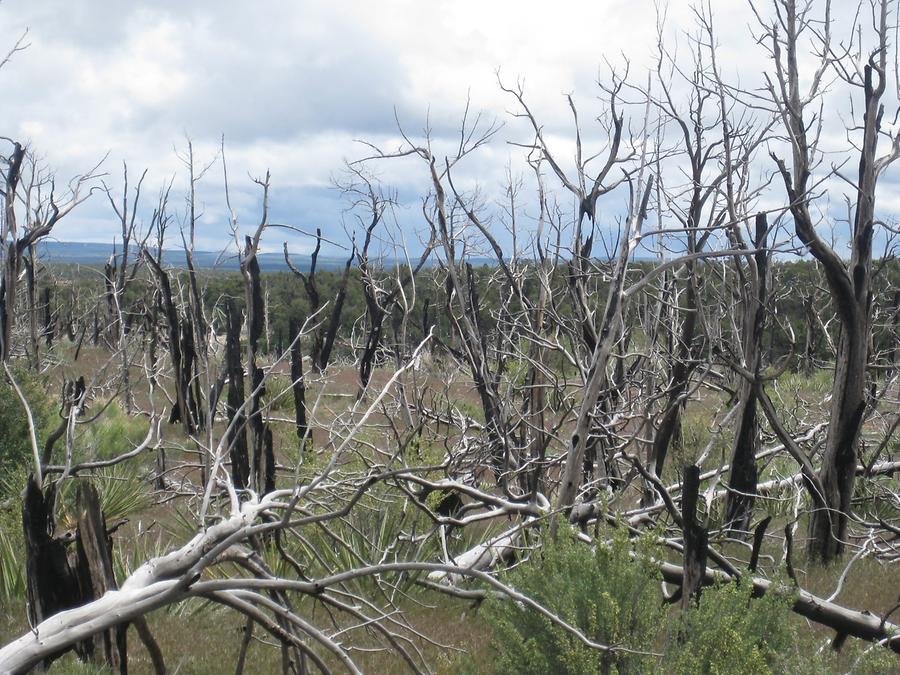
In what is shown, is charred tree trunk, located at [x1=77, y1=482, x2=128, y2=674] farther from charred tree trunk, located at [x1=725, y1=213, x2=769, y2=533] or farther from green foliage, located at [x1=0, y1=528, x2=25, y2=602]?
charred tree trunk, located at [x1=725, y1=213, x2=769, y2=533]

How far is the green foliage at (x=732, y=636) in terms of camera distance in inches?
147

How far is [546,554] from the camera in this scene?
4.19 meters

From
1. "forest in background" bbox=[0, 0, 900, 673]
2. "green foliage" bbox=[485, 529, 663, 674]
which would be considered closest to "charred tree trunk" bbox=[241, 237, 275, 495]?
"forest in background" bbox=[0, 0, 900, 673]

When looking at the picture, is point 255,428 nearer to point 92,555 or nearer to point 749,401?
point 749,401

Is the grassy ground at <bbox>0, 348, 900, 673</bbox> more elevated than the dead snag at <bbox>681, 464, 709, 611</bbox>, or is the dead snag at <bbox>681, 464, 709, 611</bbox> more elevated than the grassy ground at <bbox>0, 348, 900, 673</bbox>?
the dead snag at <bbox>681, 464, 709, 611</bbox>

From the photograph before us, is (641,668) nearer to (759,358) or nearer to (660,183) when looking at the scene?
(759,358)

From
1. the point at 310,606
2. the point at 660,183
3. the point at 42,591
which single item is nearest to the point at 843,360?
the point at 660,183

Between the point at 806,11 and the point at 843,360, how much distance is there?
2.78m

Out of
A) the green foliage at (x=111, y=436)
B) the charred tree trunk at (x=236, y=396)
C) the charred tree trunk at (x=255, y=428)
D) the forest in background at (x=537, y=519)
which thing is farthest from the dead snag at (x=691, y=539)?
the green foliage at (x=111, y=436)

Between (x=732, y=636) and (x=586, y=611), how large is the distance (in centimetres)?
65

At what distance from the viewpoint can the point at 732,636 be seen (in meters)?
3.75

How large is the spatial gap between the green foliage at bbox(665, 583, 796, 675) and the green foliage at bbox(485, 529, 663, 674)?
16 centimetres

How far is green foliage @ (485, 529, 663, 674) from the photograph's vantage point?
12.9 ft

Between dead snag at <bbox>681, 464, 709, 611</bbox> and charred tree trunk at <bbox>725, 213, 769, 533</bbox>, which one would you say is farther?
charred tree trunk at <bbox>725, 213, 769, 533</bbox>
